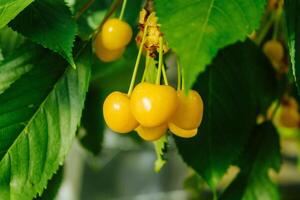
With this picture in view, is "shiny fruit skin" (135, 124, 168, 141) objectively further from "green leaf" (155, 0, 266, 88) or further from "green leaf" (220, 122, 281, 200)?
"green leaf" (220, 122, 281, 200)

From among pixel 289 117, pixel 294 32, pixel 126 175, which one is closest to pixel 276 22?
pixel 289 117

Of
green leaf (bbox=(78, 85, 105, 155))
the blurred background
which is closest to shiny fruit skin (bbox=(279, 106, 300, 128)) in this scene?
green leaf (bbox=(78, 85, 105, 155))

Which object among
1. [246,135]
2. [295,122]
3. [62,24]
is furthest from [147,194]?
[62,24]

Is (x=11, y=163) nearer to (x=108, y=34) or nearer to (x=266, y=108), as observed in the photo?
(x=108, y=34)

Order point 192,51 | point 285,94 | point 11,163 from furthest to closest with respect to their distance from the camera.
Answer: point 285,94
point 11,163
point 192,51

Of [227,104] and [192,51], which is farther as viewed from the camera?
[227,104]

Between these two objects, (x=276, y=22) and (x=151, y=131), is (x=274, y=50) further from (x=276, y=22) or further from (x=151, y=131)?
(x=151, y=131)

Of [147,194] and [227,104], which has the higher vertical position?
[227,104]
